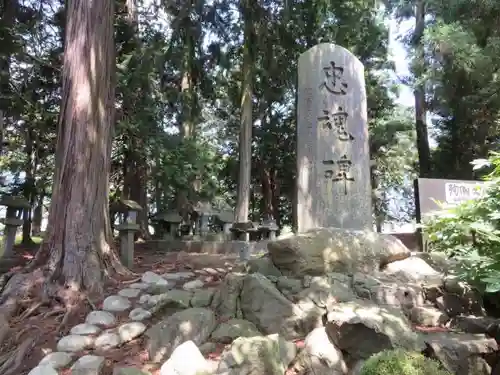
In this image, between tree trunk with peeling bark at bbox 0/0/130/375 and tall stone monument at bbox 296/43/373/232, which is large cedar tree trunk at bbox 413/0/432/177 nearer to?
tall stone monument at bbox 296/43/373/232

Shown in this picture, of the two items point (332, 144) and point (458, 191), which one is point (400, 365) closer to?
point (332, 144)

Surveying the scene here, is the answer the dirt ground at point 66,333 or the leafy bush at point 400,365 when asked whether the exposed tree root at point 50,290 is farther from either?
the leafy bush at point 400,365

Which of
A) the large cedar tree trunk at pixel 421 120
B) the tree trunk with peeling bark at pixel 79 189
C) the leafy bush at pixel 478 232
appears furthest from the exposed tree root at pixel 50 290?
the large cedar tree trunk at pixel 421 120

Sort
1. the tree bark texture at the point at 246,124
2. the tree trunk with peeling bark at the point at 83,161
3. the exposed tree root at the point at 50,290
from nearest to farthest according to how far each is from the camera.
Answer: the exposed tree root at the point at 50,290 → the tree trunk with peeling bark at the point at 83,161 → the tree bark texture at the point at 246,124

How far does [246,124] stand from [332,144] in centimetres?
515

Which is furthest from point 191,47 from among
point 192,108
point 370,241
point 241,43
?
point 370,241

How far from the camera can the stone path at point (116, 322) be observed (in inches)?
154

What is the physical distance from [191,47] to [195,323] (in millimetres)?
7799

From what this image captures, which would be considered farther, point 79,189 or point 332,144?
point 332,144

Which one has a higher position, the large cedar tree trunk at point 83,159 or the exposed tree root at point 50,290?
the large cedar tree trunk at point 83,159

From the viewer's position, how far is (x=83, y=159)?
5.65 m

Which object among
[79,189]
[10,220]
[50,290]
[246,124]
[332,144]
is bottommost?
[50,290]

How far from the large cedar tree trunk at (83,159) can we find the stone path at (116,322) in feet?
1.57

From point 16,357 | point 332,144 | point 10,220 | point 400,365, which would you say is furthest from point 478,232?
point 10,220
